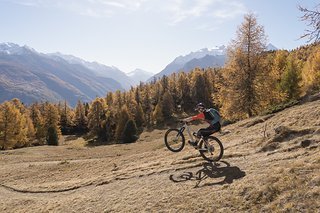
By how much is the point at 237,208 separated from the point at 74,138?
106 metres

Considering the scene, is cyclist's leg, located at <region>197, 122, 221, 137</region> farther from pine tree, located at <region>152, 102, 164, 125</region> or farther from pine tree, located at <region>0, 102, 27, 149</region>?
pine tree, located at <region>152, 102, 164, 125</region>

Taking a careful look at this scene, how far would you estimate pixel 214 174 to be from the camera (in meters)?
19.2

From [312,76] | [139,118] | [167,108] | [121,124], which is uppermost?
[312,76]

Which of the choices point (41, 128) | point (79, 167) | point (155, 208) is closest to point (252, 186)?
point (155, 208)

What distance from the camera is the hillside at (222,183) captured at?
47.0ft

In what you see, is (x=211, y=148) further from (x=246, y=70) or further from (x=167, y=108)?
(x=167, y=108)

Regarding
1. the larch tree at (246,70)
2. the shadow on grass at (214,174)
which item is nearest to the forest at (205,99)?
the larch tree at (246,70)

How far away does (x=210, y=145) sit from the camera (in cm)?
2139

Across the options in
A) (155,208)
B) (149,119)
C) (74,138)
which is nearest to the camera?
(155,208)

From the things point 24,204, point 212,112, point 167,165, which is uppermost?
point 212,112

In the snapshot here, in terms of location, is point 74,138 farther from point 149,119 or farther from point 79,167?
point 79,167

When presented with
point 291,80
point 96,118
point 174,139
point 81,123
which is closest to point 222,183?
point 174,139

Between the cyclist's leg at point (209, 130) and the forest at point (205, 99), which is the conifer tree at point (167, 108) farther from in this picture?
the cyclist's leg at point (209, 130)

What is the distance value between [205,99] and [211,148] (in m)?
116
